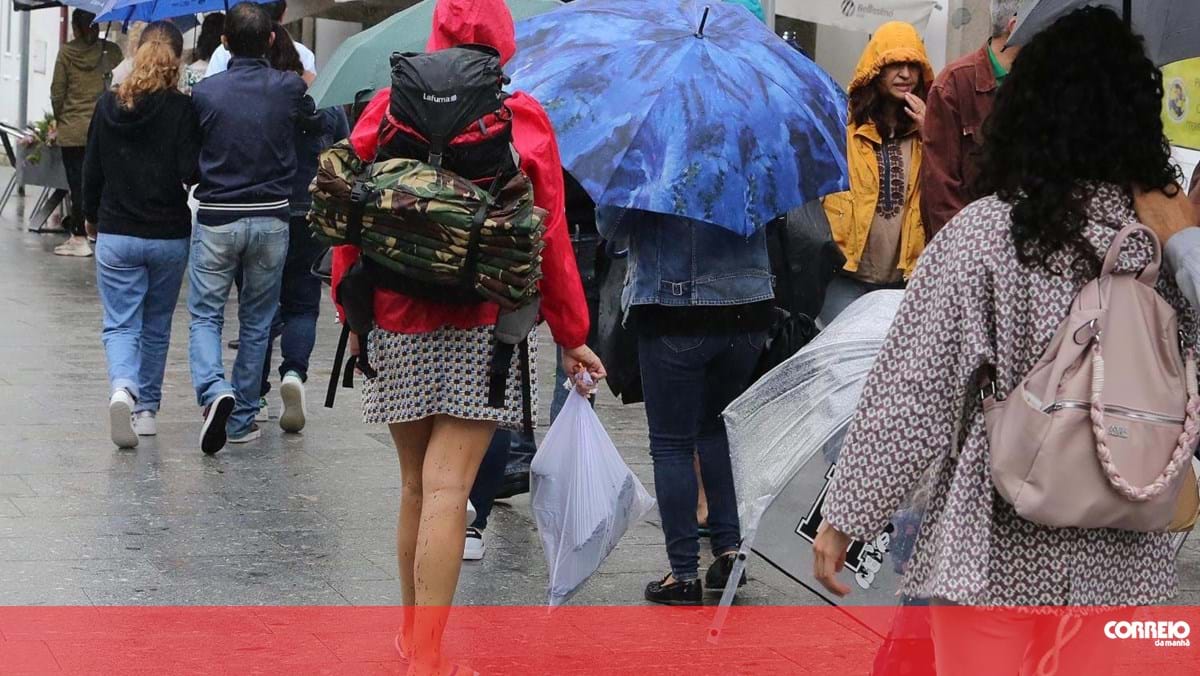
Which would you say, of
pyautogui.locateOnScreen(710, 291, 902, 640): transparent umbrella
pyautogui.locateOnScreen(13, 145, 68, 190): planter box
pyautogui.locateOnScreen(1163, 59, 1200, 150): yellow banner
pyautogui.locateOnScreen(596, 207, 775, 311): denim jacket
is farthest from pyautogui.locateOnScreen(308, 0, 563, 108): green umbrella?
pyautogui.locateOnScreen(13, 145, 68, 190): planter box

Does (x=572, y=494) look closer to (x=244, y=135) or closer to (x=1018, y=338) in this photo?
(x=1018, y=338)

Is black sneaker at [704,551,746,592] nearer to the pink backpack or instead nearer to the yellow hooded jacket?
the yellow hooded jacket

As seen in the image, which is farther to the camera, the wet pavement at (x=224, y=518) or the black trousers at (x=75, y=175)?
the black trousers at (x=75, y=175)

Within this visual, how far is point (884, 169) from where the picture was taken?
6.64 metres

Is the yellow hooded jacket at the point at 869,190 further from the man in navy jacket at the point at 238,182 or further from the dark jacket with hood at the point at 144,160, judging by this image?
Result: the dark jacket with hood at the point at 144,160

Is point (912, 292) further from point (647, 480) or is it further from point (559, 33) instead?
point (647, 480)

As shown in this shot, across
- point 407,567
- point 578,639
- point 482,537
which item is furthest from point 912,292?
point 482,537

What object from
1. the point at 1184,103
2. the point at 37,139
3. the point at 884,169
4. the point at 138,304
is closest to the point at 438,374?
the point at 884,169

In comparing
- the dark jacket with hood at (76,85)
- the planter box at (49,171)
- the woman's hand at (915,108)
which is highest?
the woman's hand at (915,108)

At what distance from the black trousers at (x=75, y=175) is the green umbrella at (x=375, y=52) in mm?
9119

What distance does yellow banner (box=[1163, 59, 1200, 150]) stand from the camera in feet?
25.9

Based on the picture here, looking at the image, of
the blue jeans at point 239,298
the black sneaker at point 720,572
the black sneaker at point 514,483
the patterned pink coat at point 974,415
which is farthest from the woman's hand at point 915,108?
the patterned pink coat at point 974,415

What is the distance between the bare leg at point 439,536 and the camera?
4625 millimetres

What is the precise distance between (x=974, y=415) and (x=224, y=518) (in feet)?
13.5
